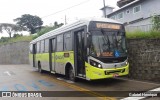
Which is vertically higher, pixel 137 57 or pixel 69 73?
pixel 137 57

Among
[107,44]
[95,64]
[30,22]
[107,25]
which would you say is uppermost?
[30,22]

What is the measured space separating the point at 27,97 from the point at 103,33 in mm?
4408

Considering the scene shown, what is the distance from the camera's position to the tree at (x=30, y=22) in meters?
72.6

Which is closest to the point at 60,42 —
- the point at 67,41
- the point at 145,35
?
the point at 67,41

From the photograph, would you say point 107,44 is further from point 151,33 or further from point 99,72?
point 151,33

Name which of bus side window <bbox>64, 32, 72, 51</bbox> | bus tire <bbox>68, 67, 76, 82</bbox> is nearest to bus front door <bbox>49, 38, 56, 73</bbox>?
bus side window <bbox>64, 32, 72, 51</bbox>

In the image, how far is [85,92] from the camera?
977 cm

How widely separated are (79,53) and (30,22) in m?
63.2

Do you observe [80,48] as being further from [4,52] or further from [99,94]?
[4,52]

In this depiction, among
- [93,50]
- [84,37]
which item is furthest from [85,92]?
[84,37]

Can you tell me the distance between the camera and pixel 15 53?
46.6 meters

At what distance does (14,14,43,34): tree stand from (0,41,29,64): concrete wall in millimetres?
20253

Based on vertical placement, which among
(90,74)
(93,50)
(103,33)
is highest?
(103,33)

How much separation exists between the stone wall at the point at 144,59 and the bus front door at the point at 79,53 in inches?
135
